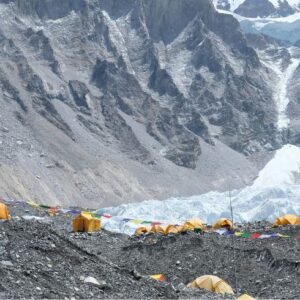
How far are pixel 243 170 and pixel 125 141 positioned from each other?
112 feet

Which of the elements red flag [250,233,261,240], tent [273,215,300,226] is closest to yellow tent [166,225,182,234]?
red flag [250,233,261,240]

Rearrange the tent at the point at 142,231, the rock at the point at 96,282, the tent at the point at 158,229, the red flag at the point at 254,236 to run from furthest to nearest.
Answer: the tent at the point at 142,231 → the tent at the point at 158,229 → the red flag at the point at 254,236 → the rock at the point at 96,282

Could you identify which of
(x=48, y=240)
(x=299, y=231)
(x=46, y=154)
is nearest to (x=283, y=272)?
(x=299, y=231)

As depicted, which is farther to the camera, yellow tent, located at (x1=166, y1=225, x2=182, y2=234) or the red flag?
yellow tent, located at (x1=166, y1=225, x2=182, y2=234)

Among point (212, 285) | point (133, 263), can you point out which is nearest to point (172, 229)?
point (133, 263)

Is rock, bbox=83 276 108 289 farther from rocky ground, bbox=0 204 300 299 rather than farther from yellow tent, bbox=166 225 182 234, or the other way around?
yellow tent, bbox=166 225 182 234

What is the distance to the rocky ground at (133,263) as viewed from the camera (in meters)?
22.7

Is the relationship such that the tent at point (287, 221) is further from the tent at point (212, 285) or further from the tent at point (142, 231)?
the tent at point (212, 285)

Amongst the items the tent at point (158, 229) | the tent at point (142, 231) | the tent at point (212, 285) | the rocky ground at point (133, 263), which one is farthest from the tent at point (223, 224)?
the tent at point (212, 285)

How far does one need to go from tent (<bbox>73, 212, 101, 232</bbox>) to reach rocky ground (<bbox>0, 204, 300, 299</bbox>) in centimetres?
79

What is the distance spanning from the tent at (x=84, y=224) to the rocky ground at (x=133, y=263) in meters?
0.79

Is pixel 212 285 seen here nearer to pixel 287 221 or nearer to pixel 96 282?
pixel 96 282

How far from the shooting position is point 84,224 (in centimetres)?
4806

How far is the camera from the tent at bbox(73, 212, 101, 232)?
48.0 meters
